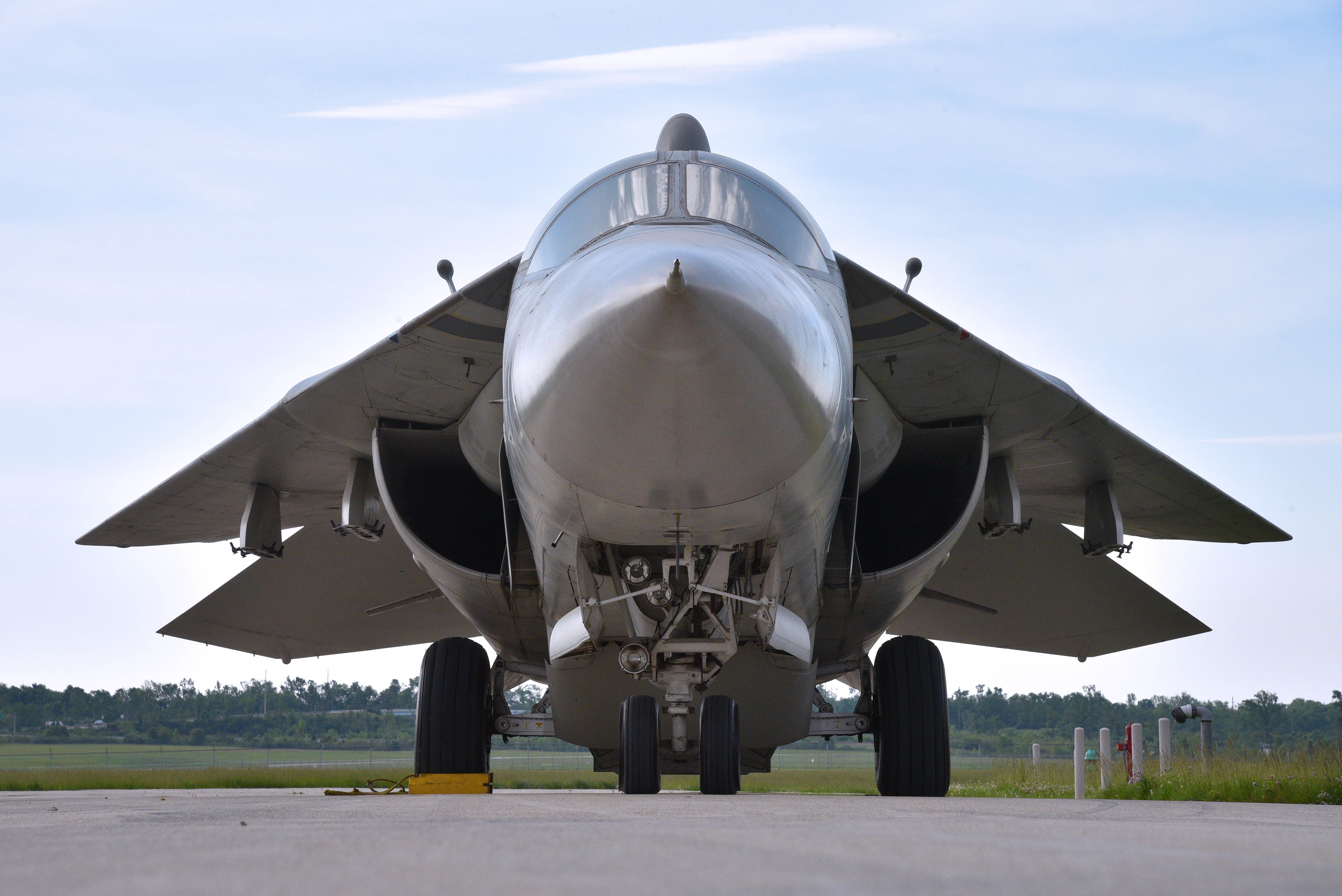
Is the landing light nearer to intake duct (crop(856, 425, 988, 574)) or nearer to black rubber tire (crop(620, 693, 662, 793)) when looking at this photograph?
black rubber tire (crop(620, 693, 662, 793))

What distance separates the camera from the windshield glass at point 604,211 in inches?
228

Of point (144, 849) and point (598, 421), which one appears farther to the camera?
point (598, 421)

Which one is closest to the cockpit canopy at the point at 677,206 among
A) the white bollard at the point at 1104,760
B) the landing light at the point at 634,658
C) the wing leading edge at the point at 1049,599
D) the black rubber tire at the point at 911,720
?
the landing light at the point at 634,658

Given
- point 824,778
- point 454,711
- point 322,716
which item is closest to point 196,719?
point 322,716

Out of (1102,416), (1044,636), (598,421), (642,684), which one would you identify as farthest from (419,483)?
(1044,636)

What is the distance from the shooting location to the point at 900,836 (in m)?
2.21

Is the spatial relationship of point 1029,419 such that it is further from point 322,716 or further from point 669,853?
point 322,716

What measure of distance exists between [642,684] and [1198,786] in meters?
3.40

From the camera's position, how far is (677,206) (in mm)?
5758

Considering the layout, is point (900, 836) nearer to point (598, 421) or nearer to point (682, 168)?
point (598, 421)

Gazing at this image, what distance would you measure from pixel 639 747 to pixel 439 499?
2.67 m

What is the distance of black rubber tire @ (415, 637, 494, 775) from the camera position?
8328 mm

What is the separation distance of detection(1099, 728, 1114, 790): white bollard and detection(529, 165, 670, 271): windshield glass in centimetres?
744

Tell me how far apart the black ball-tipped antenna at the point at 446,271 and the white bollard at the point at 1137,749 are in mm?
7016
